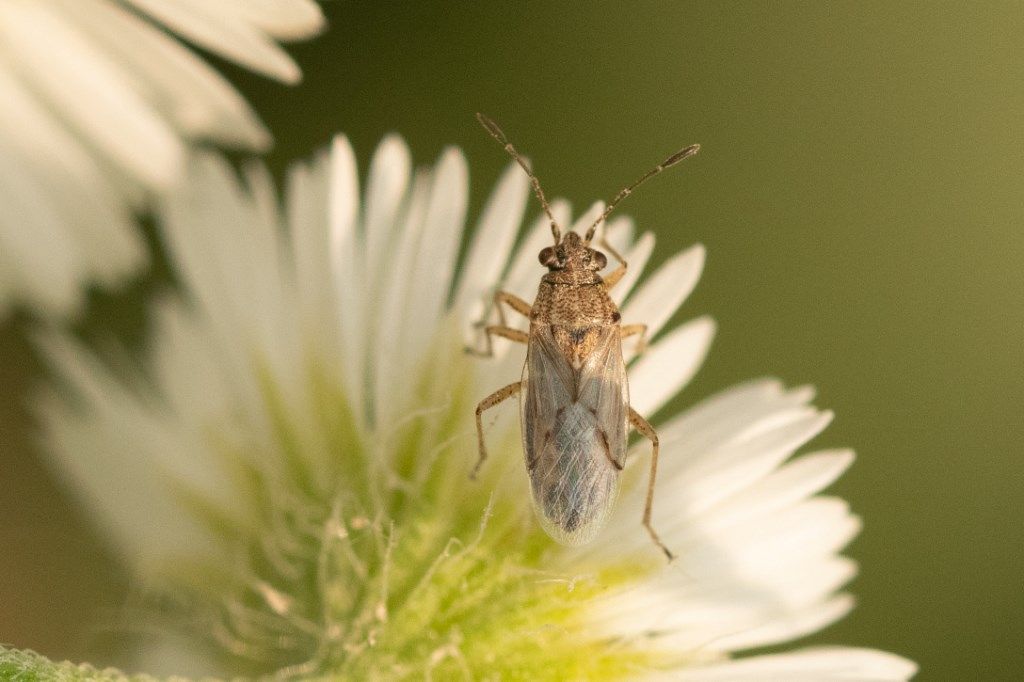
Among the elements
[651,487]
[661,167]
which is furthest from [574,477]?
[661,167]

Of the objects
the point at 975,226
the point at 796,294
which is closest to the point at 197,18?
the point at 796,294

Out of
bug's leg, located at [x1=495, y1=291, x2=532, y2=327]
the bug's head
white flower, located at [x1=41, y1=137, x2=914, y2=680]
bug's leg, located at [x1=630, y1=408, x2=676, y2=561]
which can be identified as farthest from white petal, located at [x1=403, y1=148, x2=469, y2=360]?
bug's leg, located at [x1=630, y1=408, x2=676, y2=561]

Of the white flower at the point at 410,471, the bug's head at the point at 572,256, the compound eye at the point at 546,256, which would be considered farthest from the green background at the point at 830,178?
the compound eye at the point at 546,256

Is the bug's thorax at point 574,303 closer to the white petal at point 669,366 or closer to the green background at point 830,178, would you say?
the white petal at point 669,366

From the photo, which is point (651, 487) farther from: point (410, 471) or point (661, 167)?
point (661, 167)

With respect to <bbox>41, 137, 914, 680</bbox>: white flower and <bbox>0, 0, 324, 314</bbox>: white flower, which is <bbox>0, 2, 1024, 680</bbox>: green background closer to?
<bbox>41, 137, 914, 680</bbox>: white flower

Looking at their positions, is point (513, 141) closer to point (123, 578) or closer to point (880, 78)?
point (880, 78)
